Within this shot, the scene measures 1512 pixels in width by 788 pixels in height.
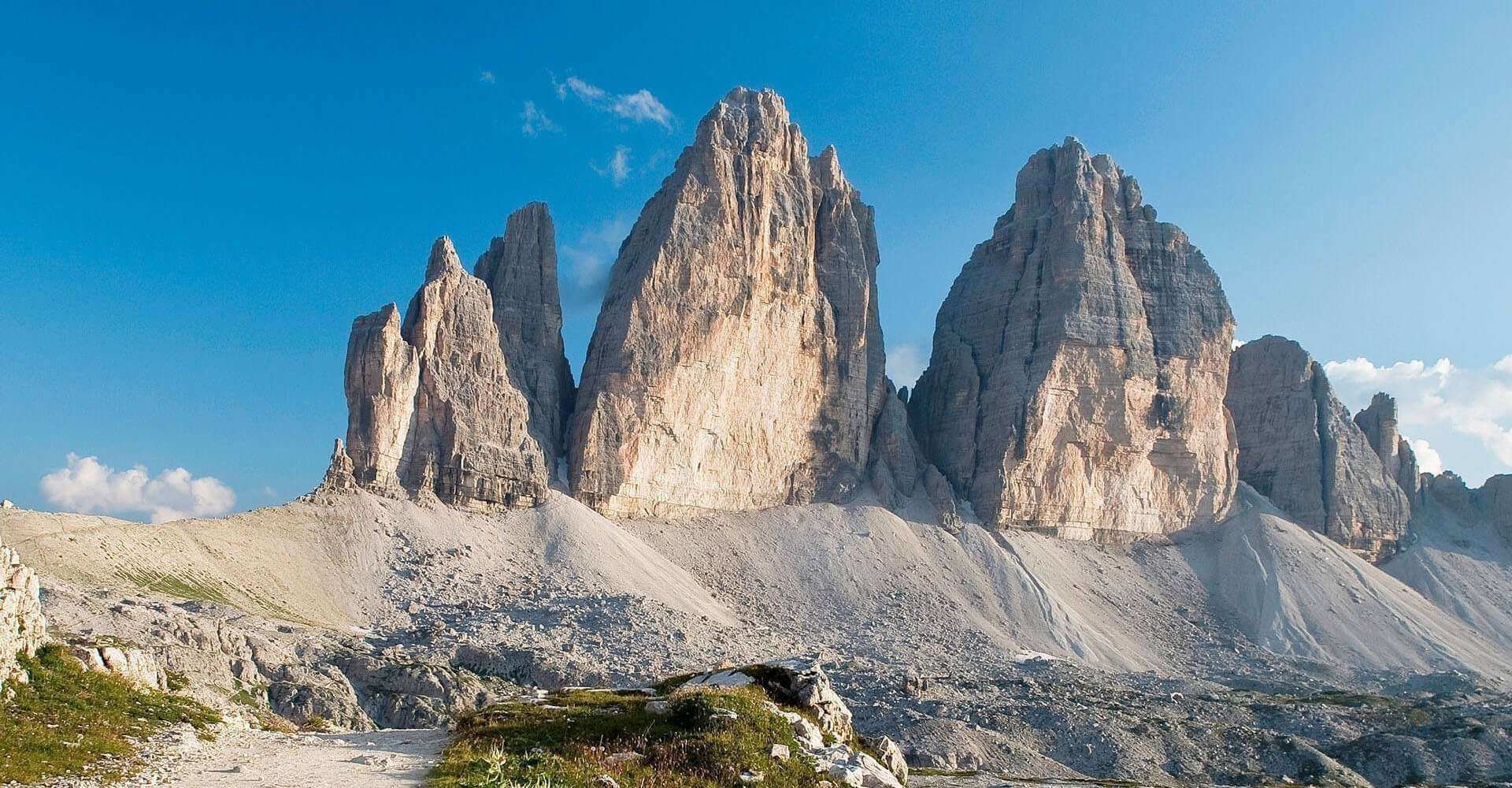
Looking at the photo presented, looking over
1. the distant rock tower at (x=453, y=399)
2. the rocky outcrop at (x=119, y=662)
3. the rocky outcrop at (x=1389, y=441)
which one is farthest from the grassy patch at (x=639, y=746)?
the rocky outcrop at (x=1389, y=441)

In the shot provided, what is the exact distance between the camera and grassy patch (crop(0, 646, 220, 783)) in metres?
14.8

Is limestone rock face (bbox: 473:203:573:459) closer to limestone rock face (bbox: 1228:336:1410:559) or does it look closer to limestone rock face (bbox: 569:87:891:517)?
limestone rock face (bbox: 569:87:891:517)

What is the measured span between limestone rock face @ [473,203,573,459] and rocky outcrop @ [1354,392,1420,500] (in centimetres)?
10451

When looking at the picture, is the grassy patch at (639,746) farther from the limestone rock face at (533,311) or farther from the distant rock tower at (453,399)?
the limestone rock face at (533,311)

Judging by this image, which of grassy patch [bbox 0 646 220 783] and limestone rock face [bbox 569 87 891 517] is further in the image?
limestone rock face [bbox 569 87 891 517]

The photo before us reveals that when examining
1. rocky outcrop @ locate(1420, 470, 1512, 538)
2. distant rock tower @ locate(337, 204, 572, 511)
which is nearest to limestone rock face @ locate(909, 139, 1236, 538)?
rocky outcrop @ locate(1420, 470, 1512, 538)

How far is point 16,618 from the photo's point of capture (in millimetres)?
19094

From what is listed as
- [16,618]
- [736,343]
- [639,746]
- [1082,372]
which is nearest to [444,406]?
[736,343]

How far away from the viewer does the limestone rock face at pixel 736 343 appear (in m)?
96.2

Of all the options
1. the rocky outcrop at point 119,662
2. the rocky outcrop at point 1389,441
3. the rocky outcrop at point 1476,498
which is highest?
the rocky outcrop at point 1389,441

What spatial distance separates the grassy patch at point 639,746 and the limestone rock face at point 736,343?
72.0 meters

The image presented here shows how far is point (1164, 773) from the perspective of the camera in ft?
163

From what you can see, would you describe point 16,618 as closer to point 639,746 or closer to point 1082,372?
point 639,746

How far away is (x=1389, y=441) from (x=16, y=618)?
152431mm
